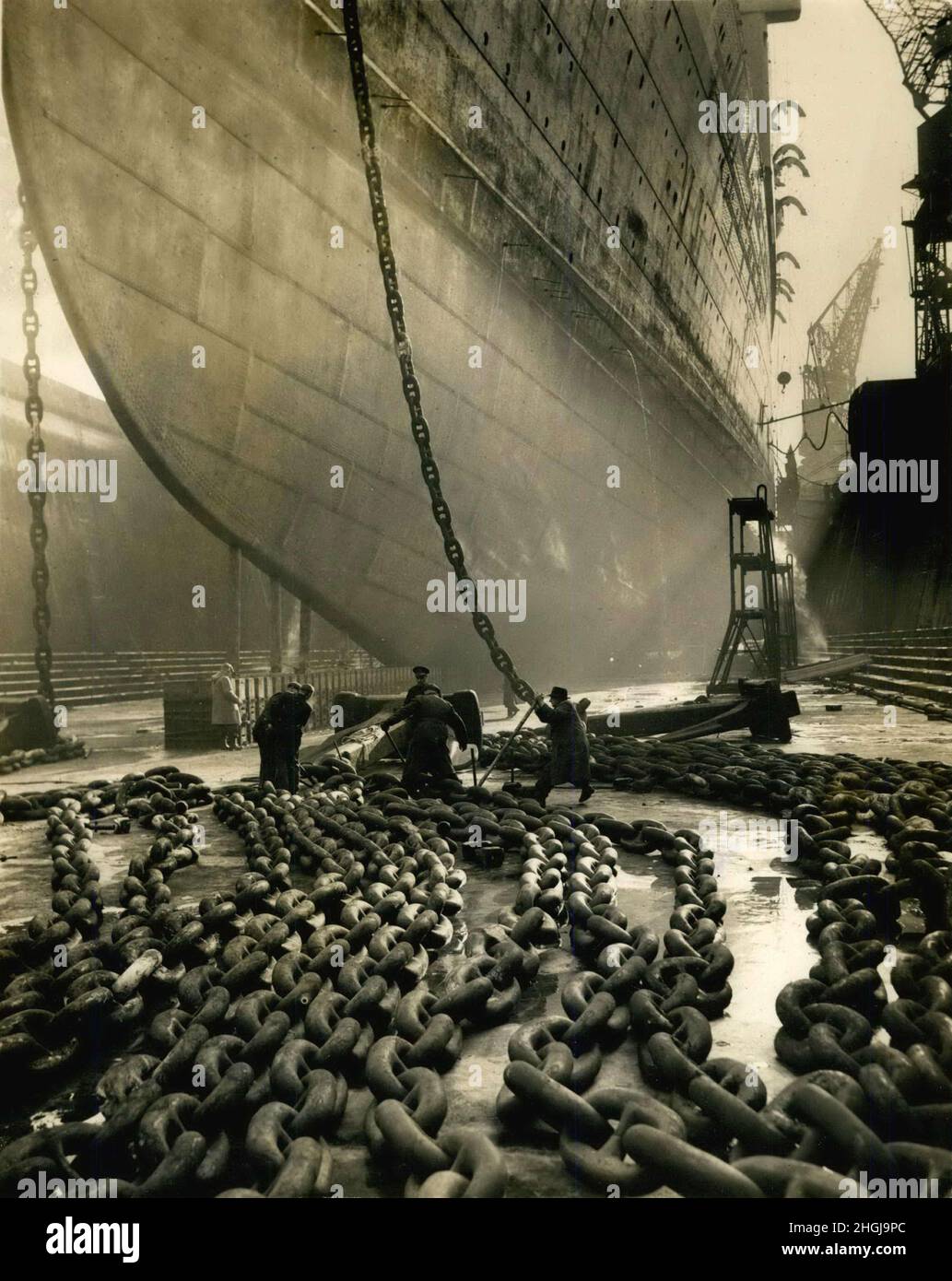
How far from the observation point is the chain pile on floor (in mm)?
1647

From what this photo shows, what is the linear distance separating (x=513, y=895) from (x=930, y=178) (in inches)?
827

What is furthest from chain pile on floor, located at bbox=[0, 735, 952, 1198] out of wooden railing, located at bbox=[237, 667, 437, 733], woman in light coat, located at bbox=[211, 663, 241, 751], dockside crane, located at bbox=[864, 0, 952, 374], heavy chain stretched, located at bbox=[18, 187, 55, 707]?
dockside crane, located at bbox=[864, 0, 952, 374]

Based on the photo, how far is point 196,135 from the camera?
711 centimetres

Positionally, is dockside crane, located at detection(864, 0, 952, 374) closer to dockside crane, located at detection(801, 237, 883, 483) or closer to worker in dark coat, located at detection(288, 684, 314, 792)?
worker in dark coat, located at detection(288, 684, 314, 792)

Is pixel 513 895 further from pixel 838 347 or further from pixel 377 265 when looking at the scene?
pixel 838 347

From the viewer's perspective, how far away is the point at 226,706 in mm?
9469

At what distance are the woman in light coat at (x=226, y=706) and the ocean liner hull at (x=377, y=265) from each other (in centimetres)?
131

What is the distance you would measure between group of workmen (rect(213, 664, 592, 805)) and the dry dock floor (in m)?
0.37

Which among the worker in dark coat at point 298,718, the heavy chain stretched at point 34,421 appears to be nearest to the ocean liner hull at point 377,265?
the heavy chain stretched at point 34,421

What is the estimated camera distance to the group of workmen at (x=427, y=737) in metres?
6.00

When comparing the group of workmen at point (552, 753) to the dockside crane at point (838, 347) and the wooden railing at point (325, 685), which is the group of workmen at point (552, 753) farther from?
the dockside crane at point (838, 347)

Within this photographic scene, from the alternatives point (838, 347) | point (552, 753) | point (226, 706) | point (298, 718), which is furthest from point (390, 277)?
point (838, 347)
